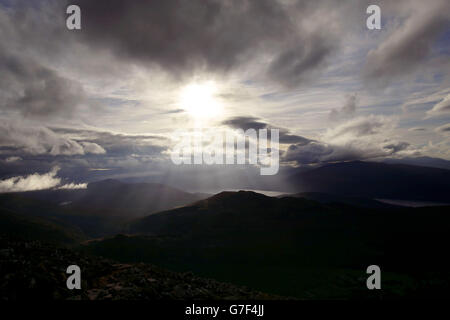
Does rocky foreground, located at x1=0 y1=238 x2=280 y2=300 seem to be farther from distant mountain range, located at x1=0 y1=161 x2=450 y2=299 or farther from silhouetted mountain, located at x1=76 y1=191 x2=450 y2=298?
silhouetted mountain, located at x1=76 y1=191 x2=450 y2=298

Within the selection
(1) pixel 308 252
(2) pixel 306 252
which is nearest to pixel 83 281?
(2) pixel 306 252

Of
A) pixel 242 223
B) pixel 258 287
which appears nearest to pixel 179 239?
pixel 242 223

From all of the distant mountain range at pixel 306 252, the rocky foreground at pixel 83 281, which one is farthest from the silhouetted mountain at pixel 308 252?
the rocky foreground at pixel 83 281

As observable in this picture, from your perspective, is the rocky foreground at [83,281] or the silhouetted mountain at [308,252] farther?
the silhouetted mountain at [308,252]

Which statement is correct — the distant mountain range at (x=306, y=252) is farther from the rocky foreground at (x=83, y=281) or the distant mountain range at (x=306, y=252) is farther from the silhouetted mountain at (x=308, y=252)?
the rocky foreground at (x=83, y=281)

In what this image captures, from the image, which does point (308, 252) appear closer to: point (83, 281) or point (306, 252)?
point (306, 252)

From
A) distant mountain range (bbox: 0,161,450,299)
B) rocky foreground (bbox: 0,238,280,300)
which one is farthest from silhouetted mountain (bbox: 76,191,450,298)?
rocky foreground (bbox: 0,238,280,300)

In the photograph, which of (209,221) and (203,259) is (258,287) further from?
(209,221)
